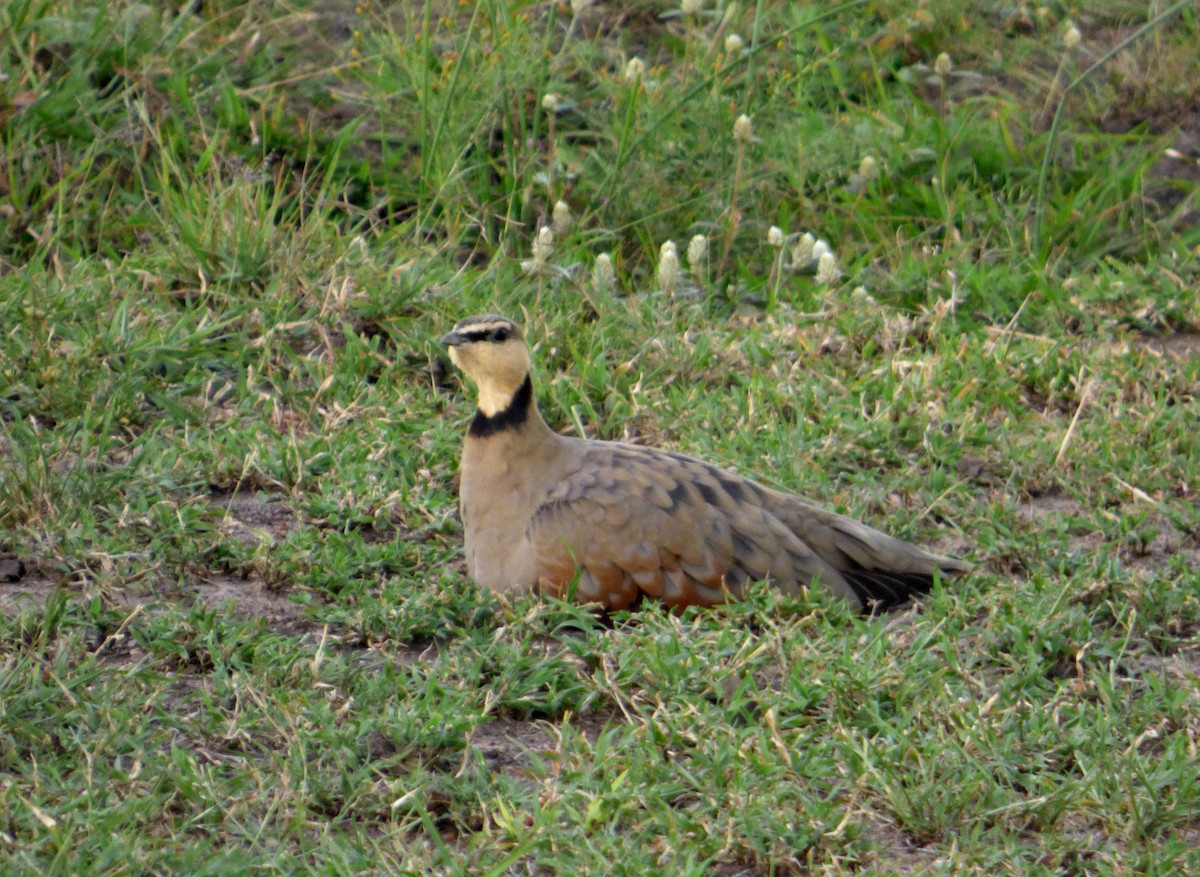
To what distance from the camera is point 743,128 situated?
6.66m

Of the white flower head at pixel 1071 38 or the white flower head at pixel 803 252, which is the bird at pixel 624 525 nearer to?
the white flower head at pixel 803 252

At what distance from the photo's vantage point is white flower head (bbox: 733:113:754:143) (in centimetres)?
665

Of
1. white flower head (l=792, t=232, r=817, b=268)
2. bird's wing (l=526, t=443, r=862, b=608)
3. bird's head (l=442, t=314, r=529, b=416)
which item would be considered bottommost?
white flower head (l=792, t=232, r=817, b=268)

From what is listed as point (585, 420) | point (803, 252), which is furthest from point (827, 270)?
point (585, 420)

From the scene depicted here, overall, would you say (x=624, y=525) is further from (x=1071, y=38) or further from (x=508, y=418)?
(x=1071, y=38)

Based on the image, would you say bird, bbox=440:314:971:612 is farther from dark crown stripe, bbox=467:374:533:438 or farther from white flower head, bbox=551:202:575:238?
white flower head, bbox=551:202:575:238

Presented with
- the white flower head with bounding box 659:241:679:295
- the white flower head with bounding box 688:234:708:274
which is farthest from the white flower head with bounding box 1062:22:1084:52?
the white flower head with bounding box 659:241:679:295

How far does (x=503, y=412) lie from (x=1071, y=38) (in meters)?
4.38

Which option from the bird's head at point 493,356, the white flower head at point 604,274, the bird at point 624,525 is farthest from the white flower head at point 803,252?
the bird's head at point 493,356

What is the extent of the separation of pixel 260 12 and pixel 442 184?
1767 mm

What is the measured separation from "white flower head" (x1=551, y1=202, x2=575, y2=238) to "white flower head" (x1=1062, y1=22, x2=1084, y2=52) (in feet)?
9.18

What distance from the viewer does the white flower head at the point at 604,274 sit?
6203 mm

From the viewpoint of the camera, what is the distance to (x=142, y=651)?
4.04m

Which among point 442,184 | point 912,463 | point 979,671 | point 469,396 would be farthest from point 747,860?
point 442,184
